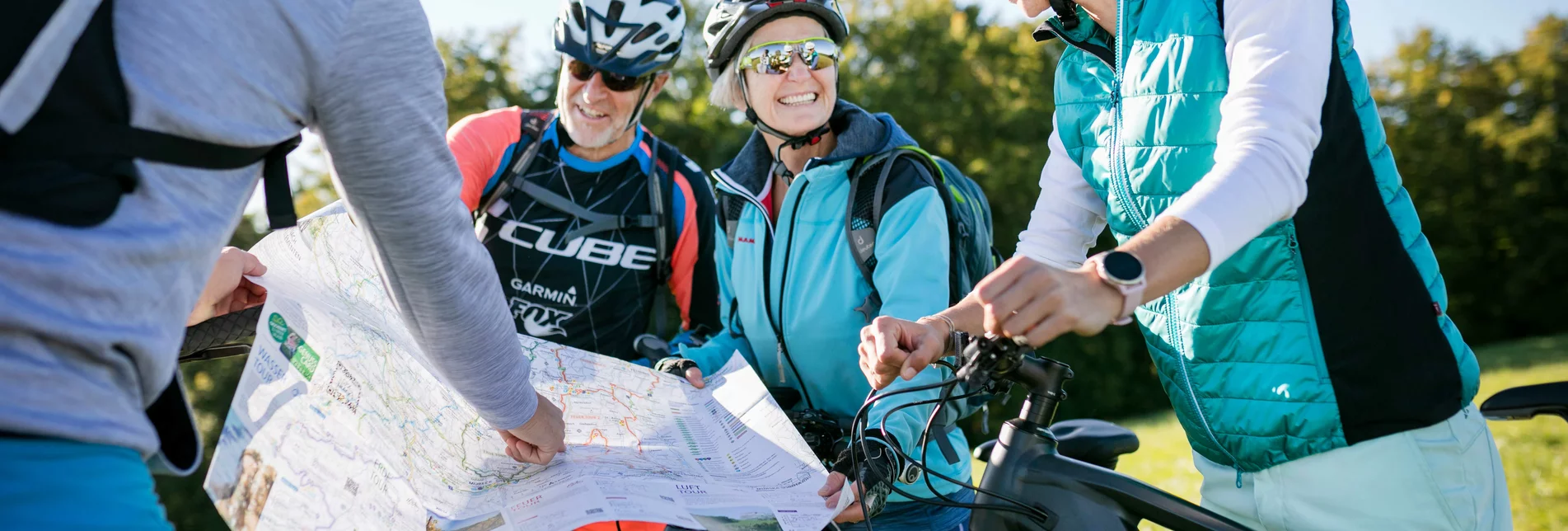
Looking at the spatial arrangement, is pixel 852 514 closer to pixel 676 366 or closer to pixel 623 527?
pixel 623 527

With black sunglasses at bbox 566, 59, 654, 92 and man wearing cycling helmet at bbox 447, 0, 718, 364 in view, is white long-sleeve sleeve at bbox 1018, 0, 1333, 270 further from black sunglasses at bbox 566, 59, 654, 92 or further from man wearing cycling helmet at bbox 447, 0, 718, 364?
black sunglasses at bbox 566, 59, 654, 92

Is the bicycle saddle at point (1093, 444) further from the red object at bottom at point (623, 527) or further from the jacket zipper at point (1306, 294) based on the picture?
the jacket zipper at point (1306, 294)

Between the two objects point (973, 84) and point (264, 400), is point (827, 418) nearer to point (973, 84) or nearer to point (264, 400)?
point (264, 400)

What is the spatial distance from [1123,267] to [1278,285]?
0.58m

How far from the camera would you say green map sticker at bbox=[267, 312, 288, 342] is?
6.57 feet

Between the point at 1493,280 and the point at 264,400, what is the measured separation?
32895 mm

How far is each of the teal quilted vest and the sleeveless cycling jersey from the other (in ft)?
7.84

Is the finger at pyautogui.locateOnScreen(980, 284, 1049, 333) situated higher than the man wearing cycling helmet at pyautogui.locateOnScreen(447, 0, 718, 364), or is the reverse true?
the finger at pyautogui.locateOnScreen(980, 284, 1049, 333)

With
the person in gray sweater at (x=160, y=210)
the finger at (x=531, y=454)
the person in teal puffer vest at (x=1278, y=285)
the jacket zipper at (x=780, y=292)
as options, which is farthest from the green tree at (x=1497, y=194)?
the person in gray sweater at (x=160, y=210)

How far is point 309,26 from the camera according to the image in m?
1.47

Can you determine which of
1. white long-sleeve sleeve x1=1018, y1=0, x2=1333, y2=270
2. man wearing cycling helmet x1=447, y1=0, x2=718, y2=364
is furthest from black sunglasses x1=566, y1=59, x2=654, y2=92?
white long-sleeve sleeve x1=1018, y1=0, x2=1333, y2=270

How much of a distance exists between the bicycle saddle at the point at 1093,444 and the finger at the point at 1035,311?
140cm

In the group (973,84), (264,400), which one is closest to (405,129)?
(264,400)

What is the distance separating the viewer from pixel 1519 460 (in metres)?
8.34
